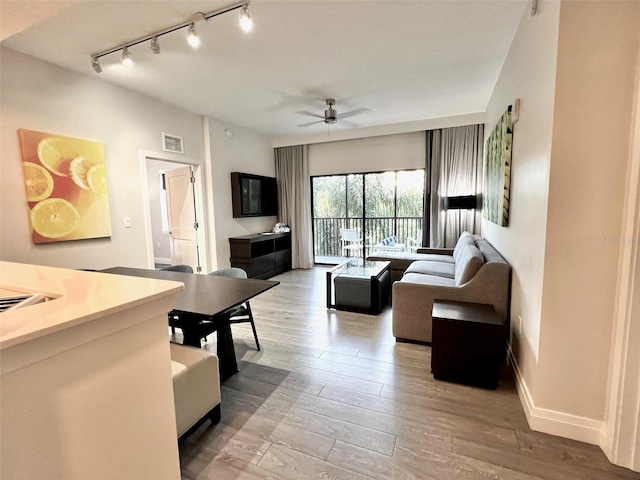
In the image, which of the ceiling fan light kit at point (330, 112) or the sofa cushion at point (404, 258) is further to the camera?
the sofa cushion at point (404, 258)

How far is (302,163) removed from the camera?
253 inches

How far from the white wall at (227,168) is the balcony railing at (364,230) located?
1632 mm

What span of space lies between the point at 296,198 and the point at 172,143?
280cm

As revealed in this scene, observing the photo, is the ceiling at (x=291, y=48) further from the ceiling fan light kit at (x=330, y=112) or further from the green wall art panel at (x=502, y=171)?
the green wall art panel at (x=502, y=171)

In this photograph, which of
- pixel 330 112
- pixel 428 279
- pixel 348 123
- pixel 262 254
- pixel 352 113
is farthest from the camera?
pixel 262 254

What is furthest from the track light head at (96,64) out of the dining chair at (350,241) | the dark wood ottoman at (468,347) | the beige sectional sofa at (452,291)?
the dining chair at (350,241)

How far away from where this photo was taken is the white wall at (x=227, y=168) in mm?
5039

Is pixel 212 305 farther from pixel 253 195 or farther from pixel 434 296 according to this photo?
pixel 253 195

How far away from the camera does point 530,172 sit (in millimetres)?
2002

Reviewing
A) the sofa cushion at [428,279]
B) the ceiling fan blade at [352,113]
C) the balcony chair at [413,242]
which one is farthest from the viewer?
the balcony chair at [413,242]

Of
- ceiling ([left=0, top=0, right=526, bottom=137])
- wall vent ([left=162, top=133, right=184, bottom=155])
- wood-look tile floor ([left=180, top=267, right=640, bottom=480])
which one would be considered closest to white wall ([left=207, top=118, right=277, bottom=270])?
wall vent ([left=162, top=133, right=184, bottom=155])

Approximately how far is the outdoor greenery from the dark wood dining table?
4449 mm

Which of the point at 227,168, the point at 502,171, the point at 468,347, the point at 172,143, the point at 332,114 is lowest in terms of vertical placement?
the point at 468,347

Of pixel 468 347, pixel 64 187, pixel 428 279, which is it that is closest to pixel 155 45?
pixel 64 187
